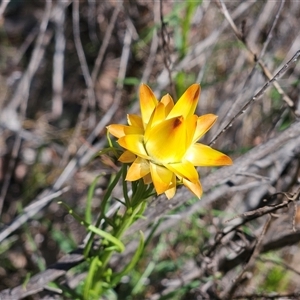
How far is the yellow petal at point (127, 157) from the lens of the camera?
1205mm

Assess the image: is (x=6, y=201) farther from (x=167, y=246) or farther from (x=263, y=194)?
(x=263, y=194)

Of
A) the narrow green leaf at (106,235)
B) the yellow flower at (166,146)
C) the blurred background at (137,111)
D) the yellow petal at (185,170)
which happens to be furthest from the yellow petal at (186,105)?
the blurred background at (137,111)

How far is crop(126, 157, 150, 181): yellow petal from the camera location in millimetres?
1162

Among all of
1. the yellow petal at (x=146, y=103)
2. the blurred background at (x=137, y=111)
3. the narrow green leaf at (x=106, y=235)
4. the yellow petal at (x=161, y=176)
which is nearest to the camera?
the yellow petal at (x=161, y=176)

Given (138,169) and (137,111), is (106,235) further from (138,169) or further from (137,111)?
(137,111)

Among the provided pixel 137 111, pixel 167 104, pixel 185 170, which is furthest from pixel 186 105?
pixel 137 111

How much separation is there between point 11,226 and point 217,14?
1.58 metres

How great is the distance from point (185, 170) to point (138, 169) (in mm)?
98

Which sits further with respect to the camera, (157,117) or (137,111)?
(137,111)

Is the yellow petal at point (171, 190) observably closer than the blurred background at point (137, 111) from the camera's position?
Yes

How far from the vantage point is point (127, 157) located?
1.21 m

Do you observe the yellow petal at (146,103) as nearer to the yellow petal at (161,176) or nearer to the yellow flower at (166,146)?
the yellow flower at (166,146)

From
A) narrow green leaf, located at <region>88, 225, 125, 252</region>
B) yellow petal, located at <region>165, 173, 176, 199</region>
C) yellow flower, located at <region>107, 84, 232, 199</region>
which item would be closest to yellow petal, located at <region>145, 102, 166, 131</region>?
yellow flower, located at <region>107, 84, 232, 199</region>

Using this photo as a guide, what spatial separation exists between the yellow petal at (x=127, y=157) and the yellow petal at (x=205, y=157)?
4.6 inches
